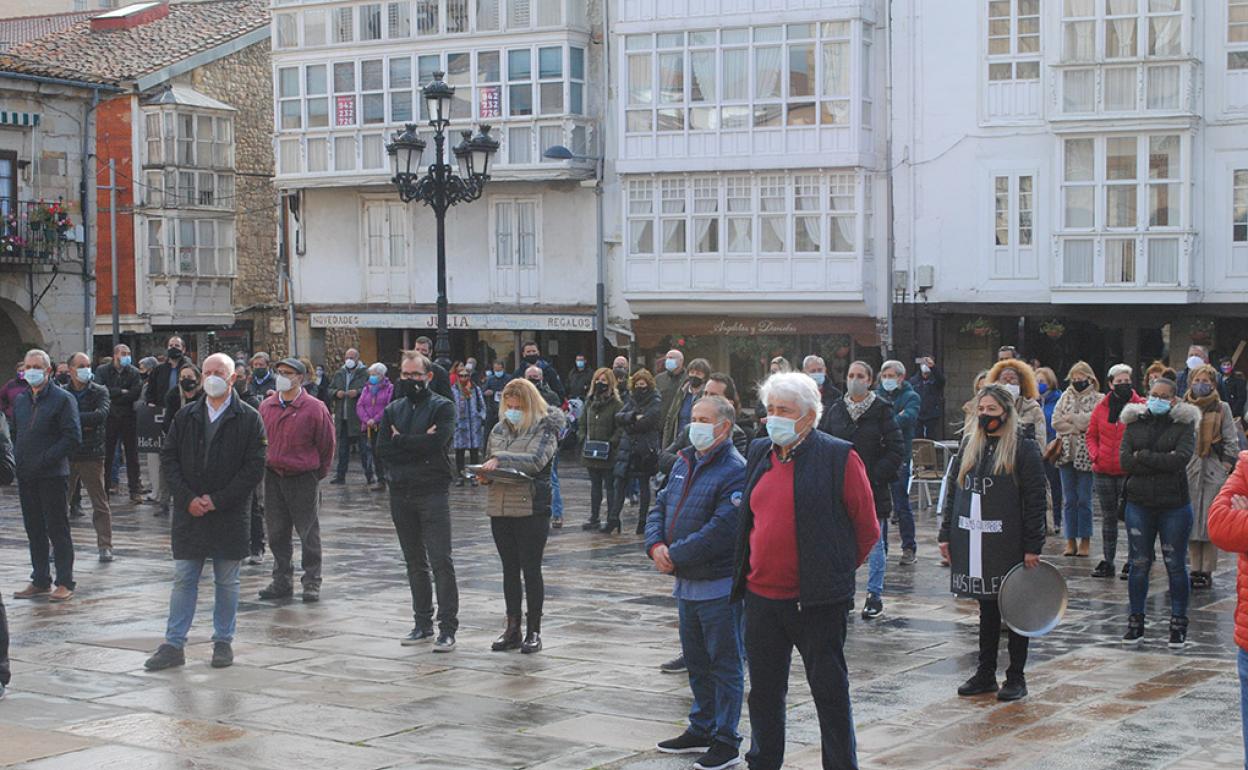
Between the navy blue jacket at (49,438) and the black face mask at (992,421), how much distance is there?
23.4 feet

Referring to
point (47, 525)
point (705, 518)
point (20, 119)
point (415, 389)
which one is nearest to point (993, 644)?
point (705, 518)

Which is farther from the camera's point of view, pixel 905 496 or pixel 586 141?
pixel 586 141

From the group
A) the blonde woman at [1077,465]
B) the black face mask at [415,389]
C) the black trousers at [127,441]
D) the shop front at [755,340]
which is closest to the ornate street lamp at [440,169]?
the black trousers at [127,441]

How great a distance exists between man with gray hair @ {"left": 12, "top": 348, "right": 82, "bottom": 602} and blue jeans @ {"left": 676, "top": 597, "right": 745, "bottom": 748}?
6.55 meters

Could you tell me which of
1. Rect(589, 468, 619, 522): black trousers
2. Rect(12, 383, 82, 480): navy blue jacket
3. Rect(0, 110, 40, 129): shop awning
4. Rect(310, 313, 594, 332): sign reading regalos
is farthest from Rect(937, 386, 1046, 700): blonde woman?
Rect(0, 110, 40, 129): shop awning

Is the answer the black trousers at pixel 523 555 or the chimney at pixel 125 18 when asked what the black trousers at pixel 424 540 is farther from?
the chimney at pixel 125 18

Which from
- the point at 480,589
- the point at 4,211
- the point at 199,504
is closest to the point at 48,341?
the point at 4,211

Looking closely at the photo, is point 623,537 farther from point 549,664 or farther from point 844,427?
point 549,664

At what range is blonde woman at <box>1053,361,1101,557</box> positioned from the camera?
15742 millimetres

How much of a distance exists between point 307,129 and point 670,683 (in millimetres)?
29634

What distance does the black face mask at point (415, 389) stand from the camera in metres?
11.3

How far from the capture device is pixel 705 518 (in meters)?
8.36

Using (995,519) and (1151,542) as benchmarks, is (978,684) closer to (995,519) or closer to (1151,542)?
(995,519)

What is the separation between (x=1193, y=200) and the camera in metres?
29.8
